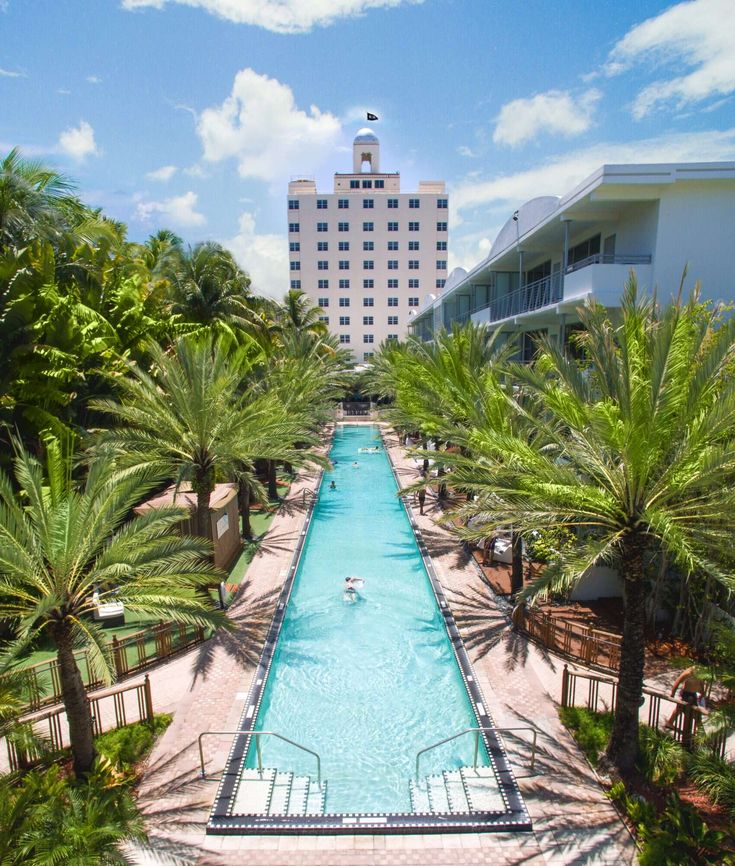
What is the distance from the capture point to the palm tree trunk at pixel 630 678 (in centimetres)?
789

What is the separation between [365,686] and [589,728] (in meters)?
4.30

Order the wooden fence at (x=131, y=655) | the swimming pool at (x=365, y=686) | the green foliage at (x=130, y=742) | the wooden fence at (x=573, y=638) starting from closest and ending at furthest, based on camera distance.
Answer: the green foliage at (x=130, y=742) → the swimming pool at (x=365, y=686) → the wooden fence at (x=131, y=655) → the wooden fence at (x=573, y=638)

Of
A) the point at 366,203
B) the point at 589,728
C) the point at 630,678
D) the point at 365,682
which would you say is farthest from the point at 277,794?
the point at 366,203

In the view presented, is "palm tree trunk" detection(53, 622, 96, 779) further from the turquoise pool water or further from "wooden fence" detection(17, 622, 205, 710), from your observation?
the turquoise pool water

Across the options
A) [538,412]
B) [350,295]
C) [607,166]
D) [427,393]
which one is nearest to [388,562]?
[427,393]

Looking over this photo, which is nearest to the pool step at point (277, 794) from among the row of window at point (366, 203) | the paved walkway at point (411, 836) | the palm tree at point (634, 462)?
the paved walkway at point (411, 836)

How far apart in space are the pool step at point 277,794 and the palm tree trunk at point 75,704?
229 centimetres

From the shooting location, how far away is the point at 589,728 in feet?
29.5

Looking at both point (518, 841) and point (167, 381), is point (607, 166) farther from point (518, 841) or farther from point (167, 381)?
point (518, 841)

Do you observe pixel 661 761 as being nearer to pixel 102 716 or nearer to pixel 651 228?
pixel 102 716

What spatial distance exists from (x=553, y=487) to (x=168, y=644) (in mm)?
8574

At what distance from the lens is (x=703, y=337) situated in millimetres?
7898

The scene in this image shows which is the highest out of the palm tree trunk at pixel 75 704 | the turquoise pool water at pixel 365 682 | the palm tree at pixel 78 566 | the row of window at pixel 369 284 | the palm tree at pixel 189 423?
the row of window at pixel 369 284

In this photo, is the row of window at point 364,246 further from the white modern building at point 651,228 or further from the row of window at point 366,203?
the white modern building at point 651,228
